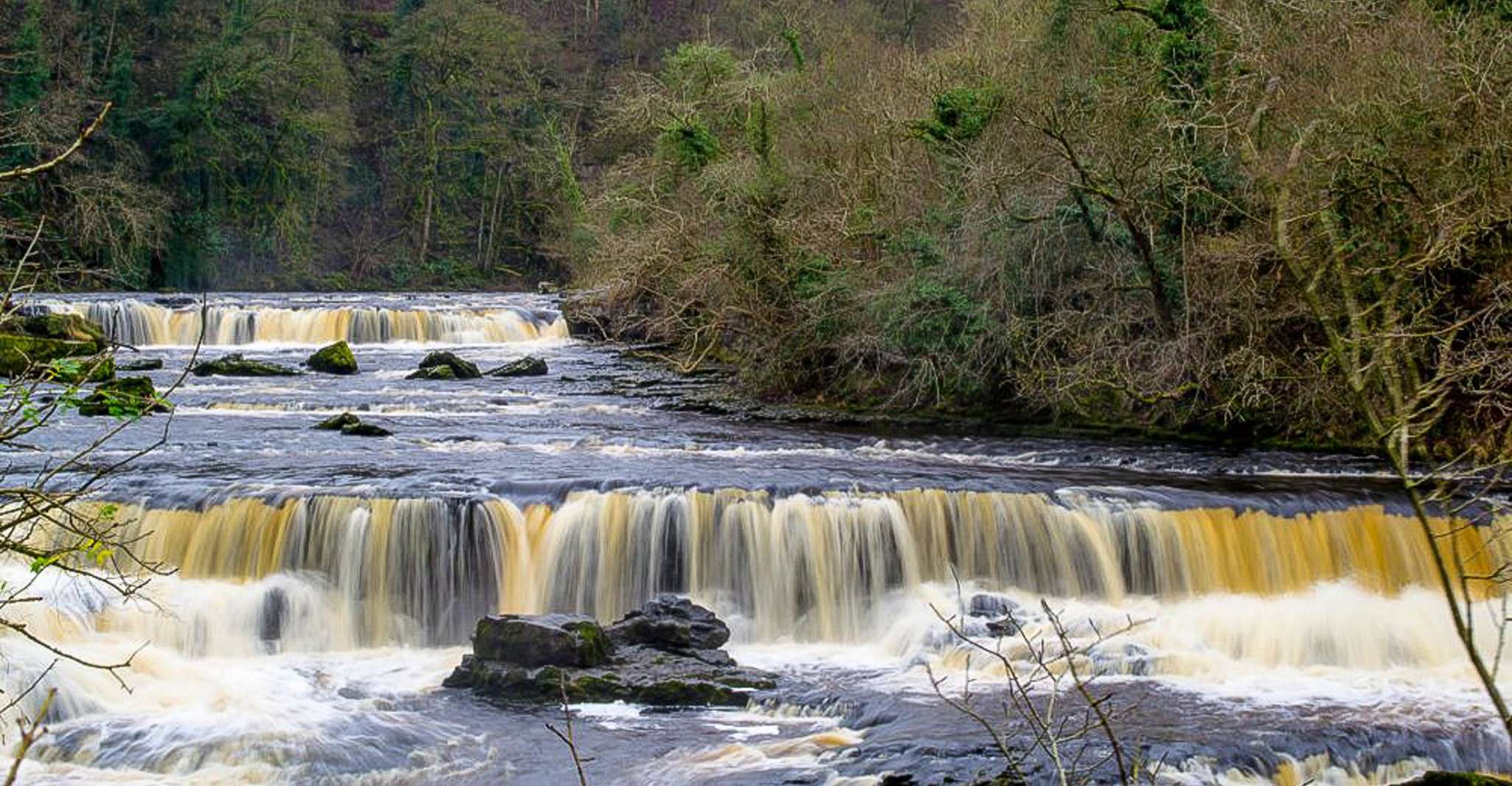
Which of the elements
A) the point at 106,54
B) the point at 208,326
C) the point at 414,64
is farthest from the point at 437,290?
the point at 208,326

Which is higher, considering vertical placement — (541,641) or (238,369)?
(238,369)

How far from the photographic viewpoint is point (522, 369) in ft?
84.0

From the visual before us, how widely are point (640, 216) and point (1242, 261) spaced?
42.7ft

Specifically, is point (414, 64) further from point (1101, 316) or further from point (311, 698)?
point (311, 698)

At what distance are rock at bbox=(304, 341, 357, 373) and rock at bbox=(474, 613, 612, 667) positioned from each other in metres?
16.0

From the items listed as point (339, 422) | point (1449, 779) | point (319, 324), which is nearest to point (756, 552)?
point (1449, 779)

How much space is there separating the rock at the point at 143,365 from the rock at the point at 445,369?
471 cm

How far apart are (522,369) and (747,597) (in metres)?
13.7

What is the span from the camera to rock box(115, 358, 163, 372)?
2516cm

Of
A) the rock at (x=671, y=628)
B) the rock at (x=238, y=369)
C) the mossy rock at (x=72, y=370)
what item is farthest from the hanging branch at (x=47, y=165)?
the rock at (x=238, y=369)

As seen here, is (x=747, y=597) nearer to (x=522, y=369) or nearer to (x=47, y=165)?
(x=47, y=165)

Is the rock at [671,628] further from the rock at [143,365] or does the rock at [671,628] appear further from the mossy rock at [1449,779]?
the rock at [143,365]

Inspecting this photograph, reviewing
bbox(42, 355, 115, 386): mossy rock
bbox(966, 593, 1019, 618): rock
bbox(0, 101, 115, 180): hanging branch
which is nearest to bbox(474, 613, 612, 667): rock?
bbox(966, 593, 1019, 618): rock

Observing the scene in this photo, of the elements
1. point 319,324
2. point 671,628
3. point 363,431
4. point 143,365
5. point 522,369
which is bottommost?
point 671,628
